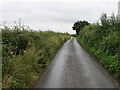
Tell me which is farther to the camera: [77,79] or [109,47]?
[109,47]

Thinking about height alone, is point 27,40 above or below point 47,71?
above

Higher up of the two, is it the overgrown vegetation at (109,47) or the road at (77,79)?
the overgrown vegetation at (109,47)

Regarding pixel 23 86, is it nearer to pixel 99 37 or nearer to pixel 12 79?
pixel 12 79

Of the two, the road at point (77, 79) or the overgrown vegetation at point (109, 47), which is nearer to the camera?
the road at point (77, 79)

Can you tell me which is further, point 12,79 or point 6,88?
point 12,79

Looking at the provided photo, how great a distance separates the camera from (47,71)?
1065 centimetres

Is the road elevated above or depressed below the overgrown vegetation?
below

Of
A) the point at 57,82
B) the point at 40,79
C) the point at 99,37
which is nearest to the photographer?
the point at 57,82

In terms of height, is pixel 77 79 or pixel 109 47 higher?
pixel 109 47

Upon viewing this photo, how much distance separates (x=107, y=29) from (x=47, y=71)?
35.2 feet

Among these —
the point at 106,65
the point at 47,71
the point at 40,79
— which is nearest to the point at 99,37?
the point at 106,65

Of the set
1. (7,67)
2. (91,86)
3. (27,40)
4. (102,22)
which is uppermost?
(102,22)

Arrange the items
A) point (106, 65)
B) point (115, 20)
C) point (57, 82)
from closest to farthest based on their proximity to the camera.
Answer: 1. point (57, 82)
2. point (106, 65)
3. point (115, 20)

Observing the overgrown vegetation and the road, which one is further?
the overgrown vegetation
